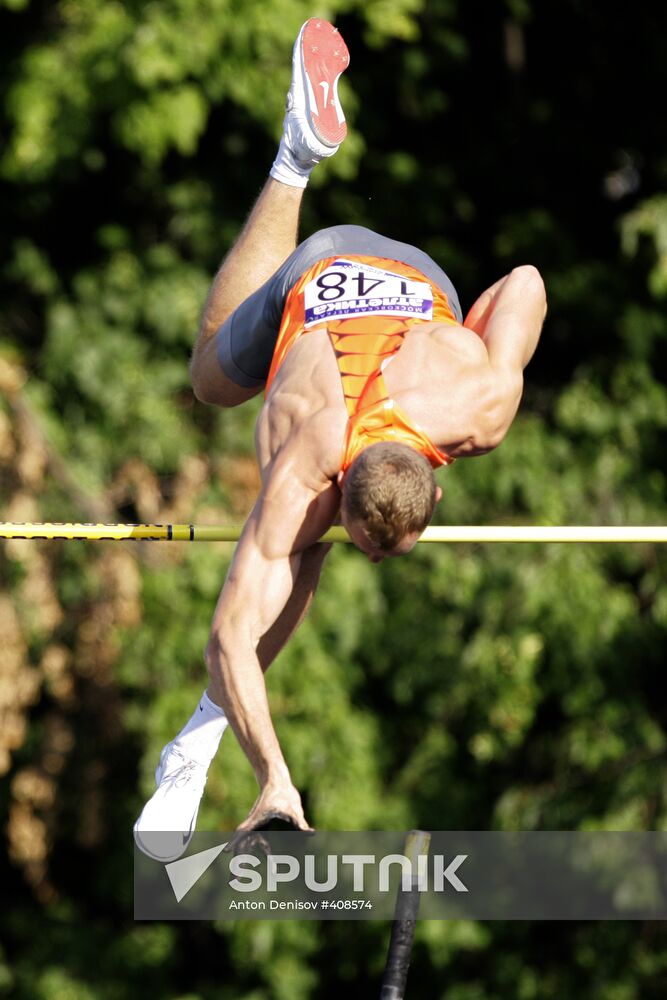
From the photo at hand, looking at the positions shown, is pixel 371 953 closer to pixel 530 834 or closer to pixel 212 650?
pixel 530 834

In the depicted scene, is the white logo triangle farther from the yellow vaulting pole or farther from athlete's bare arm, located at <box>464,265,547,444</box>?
athlete's bare arm, located at <box>464,265,547,444</box>

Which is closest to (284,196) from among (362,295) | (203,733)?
(362,295)

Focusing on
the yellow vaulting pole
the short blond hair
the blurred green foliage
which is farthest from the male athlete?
the blurred green foliage

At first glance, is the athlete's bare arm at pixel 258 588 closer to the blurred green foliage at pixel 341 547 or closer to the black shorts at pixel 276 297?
the black shorts at pixel 276 297

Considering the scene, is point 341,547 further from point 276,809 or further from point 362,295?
point 276,809

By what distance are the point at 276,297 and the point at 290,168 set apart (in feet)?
1.35

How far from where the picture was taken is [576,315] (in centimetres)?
917

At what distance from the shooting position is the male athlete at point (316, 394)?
4617mm

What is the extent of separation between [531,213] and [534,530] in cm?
386

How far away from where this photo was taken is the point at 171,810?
17.2 ft

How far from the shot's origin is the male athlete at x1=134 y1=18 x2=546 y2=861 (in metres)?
4.62

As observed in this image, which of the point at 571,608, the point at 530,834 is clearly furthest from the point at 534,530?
the point at 530,834

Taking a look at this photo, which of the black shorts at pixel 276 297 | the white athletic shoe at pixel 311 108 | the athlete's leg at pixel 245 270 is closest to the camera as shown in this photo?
the black shorts at pixel 276 297

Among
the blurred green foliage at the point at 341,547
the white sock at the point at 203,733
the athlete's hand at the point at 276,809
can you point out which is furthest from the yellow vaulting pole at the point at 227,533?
the blurred green foliage at the point at 341,547
